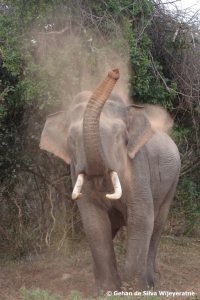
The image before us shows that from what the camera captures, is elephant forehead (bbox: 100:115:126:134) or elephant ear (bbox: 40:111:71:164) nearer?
elephant forehead (bbox: 100:115:126:134)

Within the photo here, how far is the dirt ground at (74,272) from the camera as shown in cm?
907

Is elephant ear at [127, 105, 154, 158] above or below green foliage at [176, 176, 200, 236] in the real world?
above


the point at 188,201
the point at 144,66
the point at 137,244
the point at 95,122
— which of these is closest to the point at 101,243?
the point at 137,244

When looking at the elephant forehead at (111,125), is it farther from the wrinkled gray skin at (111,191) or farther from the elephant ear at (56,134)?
the elephant ear at (56,134)

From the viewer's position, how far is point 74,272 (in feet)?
33.2

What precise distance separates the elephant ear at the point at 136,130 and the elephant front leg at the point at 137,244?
25.5 inches

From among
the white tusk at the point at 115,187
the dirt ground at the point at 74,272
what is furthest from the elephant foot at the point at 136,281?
the white tusk at the point at 115,187

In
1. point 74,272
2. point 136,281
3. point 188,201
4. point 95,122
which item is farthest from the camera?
point 188,201

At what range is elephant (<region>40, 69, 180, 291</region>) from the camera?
7289 mm

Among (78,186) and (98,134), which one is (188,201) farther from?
(98,134)

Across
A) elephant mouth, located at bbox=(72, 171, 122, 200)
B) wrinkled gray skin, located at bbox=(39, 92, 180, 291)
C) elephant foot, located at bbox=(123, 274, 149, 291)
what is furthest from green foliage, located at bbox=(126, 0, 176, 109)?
elephant mouth, located at bbox=(72, 171, 122, 200)

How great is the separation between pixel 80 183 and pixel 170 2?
18.6ft

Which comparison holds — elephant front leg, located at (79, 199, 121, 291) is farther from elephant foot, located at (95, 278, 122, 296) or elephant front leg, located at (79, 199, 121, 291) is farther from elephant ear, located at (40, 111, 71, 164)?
elephant ear, located at (40, 111, 71, 164)

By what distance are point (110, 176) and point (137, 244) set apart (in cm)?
117
